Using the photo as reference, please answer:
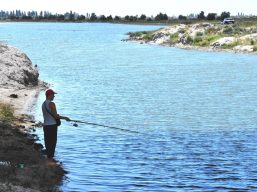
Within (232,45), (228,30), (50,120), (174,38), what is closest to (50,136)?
(50,120)

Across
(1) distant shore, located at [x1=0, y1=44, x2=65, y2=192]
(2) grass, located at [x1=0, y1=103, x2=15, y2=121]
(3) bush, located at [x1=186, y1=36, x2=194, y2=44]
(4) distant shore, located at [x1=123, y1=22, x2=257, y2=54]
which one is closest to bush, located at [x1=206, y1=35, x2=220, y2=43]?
(4) distant shore, located at [x1=123, y1=22, x2=257, y2=54]

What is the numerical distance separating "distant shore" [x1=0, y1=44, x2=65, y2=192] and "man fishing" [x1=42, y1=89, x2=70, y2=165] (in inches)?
20.4

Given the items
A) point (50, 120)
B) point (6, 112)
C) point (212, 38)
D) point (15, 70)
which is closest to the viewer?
point (50, 120)

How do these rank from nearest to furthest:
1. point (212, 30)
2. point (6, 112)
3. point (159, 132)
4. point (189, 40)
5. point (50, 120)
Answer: point (50, 120)
point (159, 132)
point (6, 112)
point (189, 40)
point (212, 30)

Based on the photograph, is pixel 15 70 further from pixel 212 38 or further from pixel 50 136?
pixel 212 38

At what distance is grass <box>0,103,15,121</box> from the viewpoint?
2802cm

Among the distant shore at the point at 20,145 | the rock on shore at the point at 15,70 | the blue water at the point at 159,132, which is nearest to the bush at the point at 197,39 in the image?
the blue water at the point at 159,132

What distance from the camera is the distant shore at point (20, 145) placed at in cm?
1741

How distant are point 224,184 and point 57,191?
5.40 metres

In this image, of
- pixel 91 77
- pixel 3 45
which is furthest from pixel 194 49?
pixel 3 45

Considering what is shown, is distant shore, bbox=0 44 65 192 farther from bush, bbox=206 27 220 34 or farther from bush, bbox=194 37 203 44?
bush, bbox=206 27 220 34

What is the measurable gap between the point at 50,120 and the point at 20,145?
2.24 meters

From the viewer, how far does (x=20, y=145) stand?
2164 cm

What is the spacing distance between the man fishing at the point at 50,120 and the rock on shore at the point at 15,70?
2177 cm
